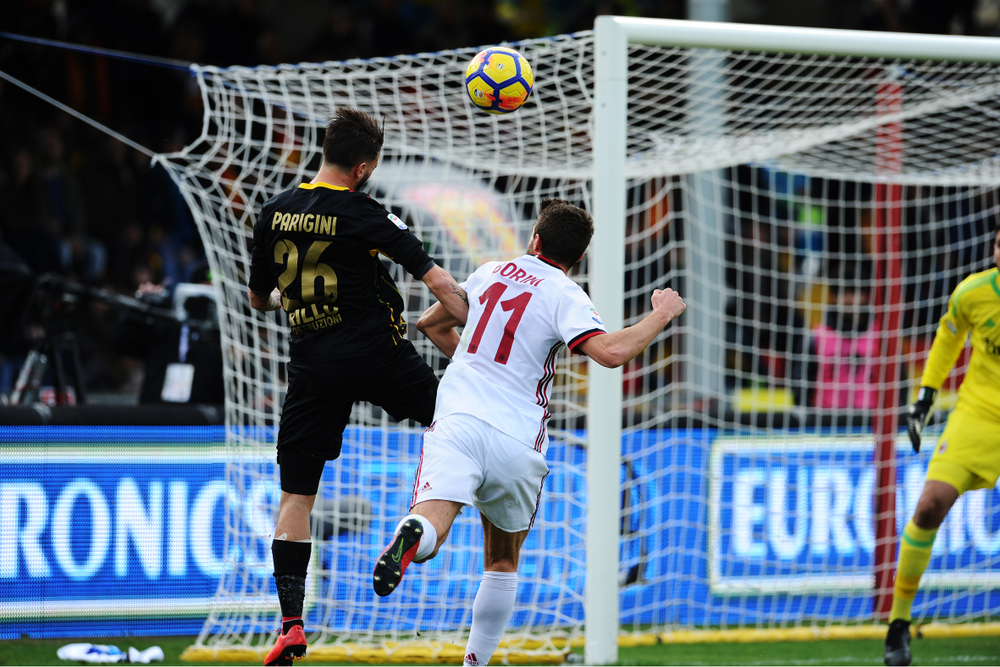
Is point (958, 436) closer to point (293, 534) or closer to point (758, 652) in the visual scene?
point (758, 652)

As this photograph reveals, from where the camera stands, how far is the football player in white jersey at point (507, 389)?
155 inches

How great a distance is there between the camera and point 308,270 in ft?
13.8

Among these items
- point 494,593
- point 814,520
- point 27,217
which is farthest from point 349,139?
point 27,217

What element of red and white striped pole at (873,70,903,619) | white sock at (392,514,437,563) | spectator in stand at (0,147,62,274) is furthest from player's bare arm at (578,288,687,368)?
Answer: spectator in stand at (0,147,62,274)

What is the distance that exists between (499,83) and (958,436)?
2945 mm

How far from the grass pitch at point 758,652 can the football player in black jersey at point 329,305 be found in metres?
1.45

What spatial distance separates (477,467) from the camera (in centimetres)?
398

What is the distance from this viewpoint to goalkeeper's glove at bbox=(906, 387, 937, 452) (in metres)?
5.35

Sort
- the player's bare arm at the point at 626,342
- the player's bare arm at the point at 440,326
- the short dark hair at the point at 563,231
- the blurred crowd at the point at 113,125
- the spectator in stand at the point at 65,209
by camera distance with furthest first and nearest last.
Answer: the spectator in stand at the point at 65,209 < the blurred crowd at the point at 113,125 < the player's bare arm at the point at 440,326 < the short dark hair at the point at 563,231 < the player's bare arm at the point at 626,342

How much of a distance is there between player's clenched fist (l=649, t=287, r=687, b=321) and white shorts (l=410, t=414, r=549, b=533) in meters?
0.73

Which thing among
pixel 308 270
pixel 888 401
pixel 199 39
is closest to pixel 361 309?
pixel 308 270

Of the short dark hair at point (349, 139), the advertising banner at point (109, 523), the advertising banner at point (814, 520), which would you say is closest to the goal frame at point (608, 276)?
the short dark hair at point (349, 139)

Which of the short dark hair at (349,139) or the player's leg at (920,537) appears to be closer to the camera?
the short dark hair at (349,139)

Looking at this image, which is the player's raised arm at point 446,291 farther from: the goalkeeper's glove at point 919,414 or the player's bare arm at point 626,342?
the goalkeeper's glove at point 919,414
